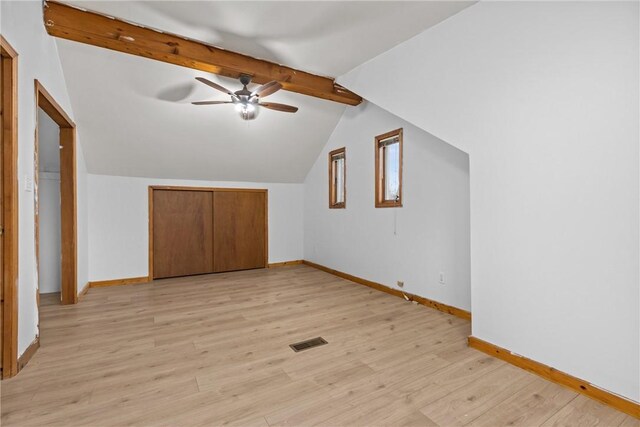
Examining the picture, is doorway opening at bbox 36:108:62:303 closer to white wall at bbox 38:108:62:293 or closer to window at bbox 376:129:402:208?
white wall at bbox 38:108:62:293

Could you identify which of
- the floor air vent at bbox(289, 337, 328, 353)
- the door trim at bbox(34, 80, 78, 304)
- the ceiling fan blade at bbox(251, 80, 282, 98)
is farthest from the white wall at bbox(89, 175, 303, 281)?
the floor air vent at bbox(289, 337, 328, 353)

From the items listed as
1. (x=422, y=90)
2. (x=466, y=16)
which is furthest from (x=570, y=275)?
(x=466, y=16)

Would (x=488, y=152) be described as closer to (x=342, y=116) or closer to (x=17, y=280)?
(x=342, y=116)

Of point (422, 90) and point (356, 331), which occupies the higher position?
point (422, 90)

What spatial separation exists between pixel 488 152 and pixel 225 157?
409 centimetres

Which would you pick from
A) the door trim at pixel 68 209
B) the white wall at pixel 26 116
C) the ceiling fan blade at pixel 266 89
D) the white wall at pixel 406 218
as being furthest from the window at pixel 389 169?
the door trim at pixel 68 209

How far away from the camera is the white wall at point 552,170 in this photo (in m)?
1.85

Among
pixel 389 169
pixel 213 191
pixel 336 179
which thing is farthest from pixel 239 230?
pixel 389 169

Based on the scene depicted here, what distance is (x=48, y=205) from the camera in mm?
4219

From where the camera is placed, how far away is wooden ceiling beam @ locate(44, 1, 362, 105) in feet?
9.05

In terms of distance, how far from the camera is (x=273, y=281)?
5.12 metres

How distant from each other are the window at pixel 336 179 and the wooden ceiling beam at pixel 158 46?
1.77 meters

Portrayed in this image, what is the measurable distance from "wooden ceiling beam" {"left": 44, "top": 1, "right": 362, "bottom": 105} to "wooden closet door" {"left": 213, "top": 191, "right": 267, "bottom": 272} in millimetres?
2756

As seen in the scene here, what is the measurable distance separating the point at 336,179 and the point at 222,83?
2565mm
